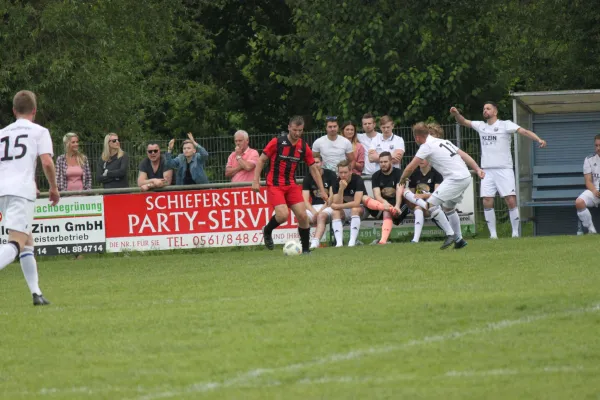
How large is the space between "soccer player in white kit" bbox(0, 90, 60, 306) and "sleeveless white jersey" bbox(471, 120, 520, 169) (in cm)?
1019

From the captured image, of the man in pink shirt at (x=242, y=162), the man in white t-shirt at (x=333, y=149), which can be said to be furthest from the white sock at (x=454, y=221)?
the man in pink shirt at (x=242, y=162)

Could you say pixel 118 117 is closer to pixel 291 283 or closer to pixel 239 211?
pixel 239 211

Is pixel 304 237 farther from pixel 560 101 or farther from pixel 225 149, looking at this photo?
pixel 560 101

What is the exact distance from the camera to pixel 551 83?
3469 cm

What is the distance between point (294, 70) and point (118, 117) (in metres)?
7.30

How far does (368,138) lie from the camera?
20.2 metres

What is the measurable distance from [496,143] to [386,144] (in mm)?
1787

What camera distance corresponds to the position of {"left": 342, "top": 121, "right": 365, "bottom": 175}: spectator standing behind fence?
19.9 metres

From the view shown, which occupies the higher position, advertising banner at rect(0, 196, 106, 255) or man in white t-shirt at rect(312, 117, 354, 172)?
man in white t-shirt at rect(312, 117, 354, 172)

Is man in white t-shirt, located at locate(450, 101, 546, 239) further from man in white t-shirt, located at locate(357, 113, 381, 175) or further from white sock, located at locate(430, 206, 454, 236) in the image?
white sock, located at locate(430, 206, 454, 236)

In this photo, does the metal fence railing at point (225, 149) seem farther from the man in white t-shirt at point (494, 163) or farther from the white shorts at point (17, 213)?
the white shorts at point (17, 213)

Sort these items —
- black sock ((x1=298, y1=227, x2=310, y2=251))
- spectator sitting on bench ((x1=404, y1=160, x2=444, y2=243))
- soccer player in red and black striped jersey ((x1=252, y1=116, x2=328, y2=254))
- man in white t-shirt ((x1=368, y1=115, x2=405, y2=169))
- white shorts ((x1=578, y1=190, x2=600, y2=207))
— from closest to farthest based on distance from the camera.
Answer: soccer player in red and black striped jersey ((x1=252, y1=116, x2=328, y2=254)) < black sock ((x1=298, y1=227, x2=310, y2=251)) < spectator sitting on bench ((x1=404, y1=160, x2=444, y2=243)) < man in white t-shirt ((x1=368, y1=115, x2=405, y2=169)) < white shorts ((x1=578, y1=190, x2=600, y2=207))

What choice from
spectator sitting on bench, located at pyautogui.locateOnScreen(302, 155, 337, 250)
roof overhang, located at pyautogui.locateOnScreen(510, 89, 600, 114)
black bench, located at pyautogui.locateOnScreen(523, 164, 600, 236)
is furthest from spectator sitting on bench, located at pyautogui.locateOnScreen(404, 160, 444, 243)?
black bench, located at pyautogui.locateOnScreen(523, 164, 600, 236)

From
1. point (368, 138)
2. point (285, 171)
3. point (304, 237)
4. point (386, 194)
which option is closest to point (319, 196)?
point (386, 194)
